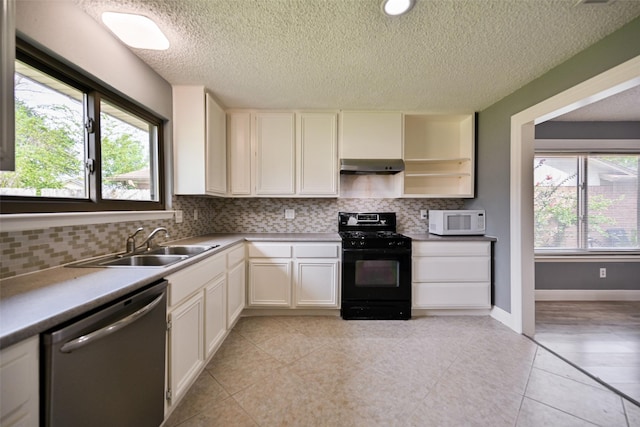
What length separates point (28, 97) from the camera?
121 cm

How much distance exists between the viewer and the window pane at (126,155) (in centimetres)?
167

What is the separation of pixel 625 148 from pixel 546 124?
39.4 inches

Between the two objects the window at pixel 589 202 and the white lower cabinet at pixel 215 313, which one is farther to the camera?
the window at pixel 589 202

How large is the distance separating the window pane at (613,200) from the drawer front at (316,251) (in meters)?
3.38

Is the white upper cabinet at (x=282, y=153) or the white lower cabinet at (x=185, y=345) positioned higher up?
the white upper cabinet at (x=282, y=153)

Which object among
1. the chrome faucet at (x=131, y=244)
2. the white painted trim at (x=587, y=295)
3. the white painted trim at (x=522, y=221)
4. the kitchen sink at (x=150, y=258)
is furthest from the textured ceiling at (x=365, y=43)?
the white painted trim at (x=587, y=295)

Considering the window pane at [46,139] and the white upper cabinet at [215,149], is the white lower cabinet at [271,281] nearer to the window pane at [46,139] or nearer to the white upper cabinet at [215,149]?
the white upper cabinet at [215,149]

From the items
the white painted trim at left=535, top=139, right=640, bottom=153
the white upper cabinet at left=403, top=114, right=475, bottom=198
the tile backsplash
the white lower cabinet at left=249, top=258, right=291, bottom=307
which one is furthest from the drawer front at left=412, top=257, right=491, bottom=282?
the white painted trim at left=535, top=139, right=640, bottom=153

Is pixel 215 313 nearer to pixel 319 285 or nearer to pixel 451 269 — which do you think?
pixel 319 285

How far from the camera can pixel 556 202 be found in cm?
315

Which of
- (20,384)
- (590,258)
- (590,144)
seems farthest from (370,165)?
(590,258)

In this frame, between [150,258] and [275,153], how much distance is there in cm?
166

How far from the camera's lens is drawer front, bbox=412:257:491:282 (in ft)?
8.57

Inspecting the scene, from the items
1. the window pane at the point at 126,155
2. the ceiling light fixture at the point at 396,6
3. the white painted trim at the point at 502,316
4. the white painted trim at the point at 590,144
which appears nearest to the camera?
the ceiling light fixture at the point at 396,6
